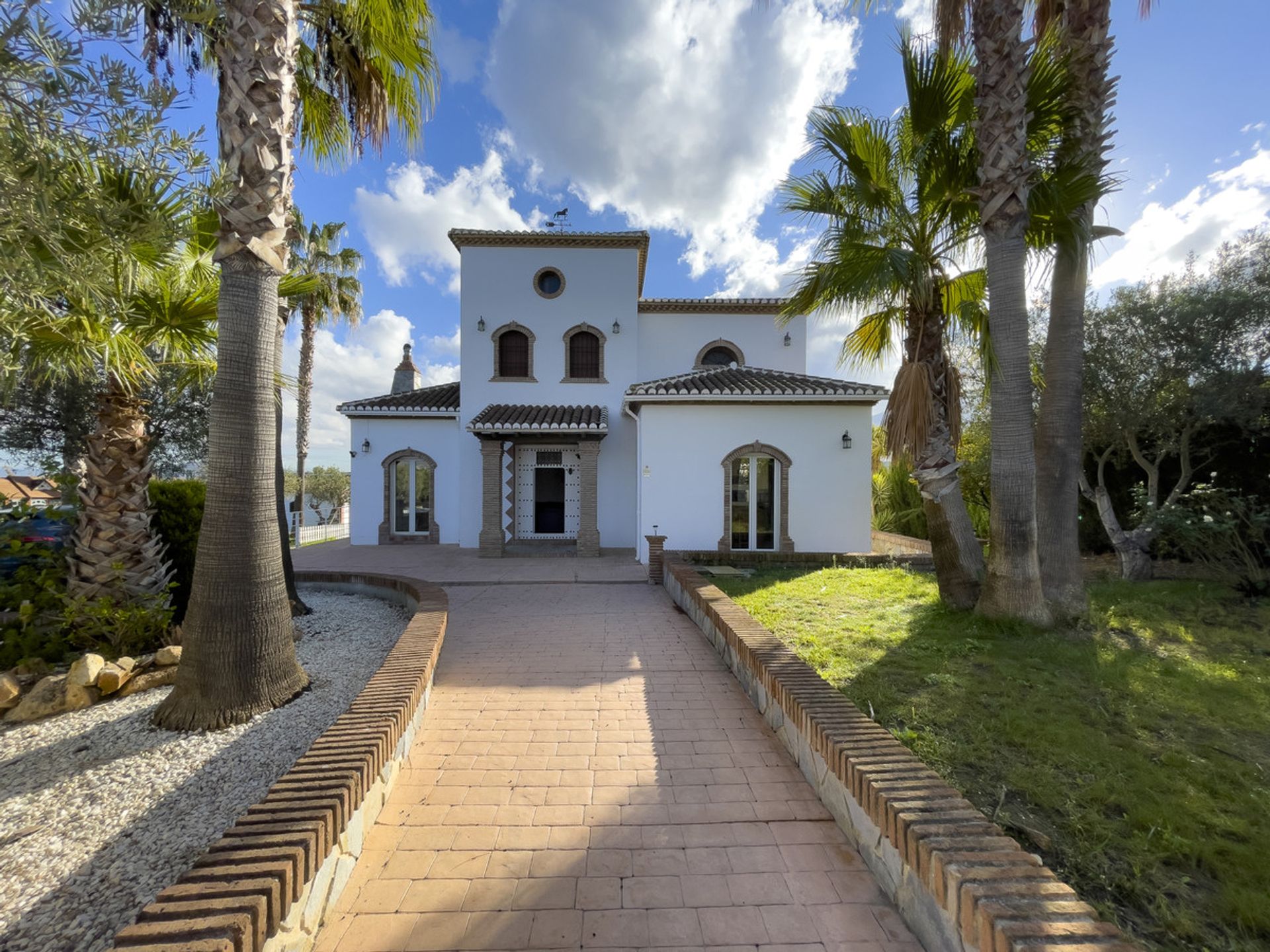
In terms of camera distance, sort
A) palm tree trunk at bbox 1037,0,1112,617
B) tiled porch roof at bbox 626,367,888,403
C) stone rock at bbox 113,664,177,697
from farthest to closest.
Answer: tiled porch roof at bbox 626,367,888,403, palm tree trunk at bbox 1037,0,1112,617, stone rock at bbox 113,664,177,697

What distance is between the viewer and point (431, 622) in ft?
19.0

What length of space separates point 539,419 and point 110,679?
419 inches

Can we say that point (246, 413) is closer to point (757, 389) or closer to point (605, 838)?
point (605, 838)

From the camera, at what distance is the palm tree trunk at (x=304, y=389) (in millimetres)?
20500

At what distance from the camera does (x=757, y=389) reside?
492 inches

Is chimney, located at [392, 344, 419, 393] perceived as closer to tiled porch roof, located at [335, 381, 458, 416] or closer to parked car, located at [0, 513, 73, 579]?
tiled porch roof, located at [335, 381, 458, 416]

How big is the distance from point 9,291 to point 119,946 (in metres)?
4.30

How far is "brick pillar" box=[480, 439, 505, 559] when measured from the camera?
45.8 ft

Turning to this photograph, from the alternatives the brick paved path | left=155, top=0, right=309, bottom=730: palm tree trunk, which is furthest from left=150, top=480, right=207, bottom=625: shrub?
the brick paved path

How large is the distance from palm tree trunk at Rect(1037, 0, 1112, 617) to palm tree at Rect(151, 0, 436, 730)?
8.82 m

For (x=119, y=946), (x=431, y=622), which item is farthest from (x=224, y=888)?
(x=431, y=622)

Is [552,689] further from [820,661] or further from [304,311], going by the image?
[304,311]

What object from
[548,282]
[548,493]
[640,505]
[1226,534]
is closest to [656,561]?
[640,505]

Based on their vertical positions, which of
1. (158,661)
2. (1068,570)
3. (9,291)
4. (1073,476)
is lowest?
(158,661)
